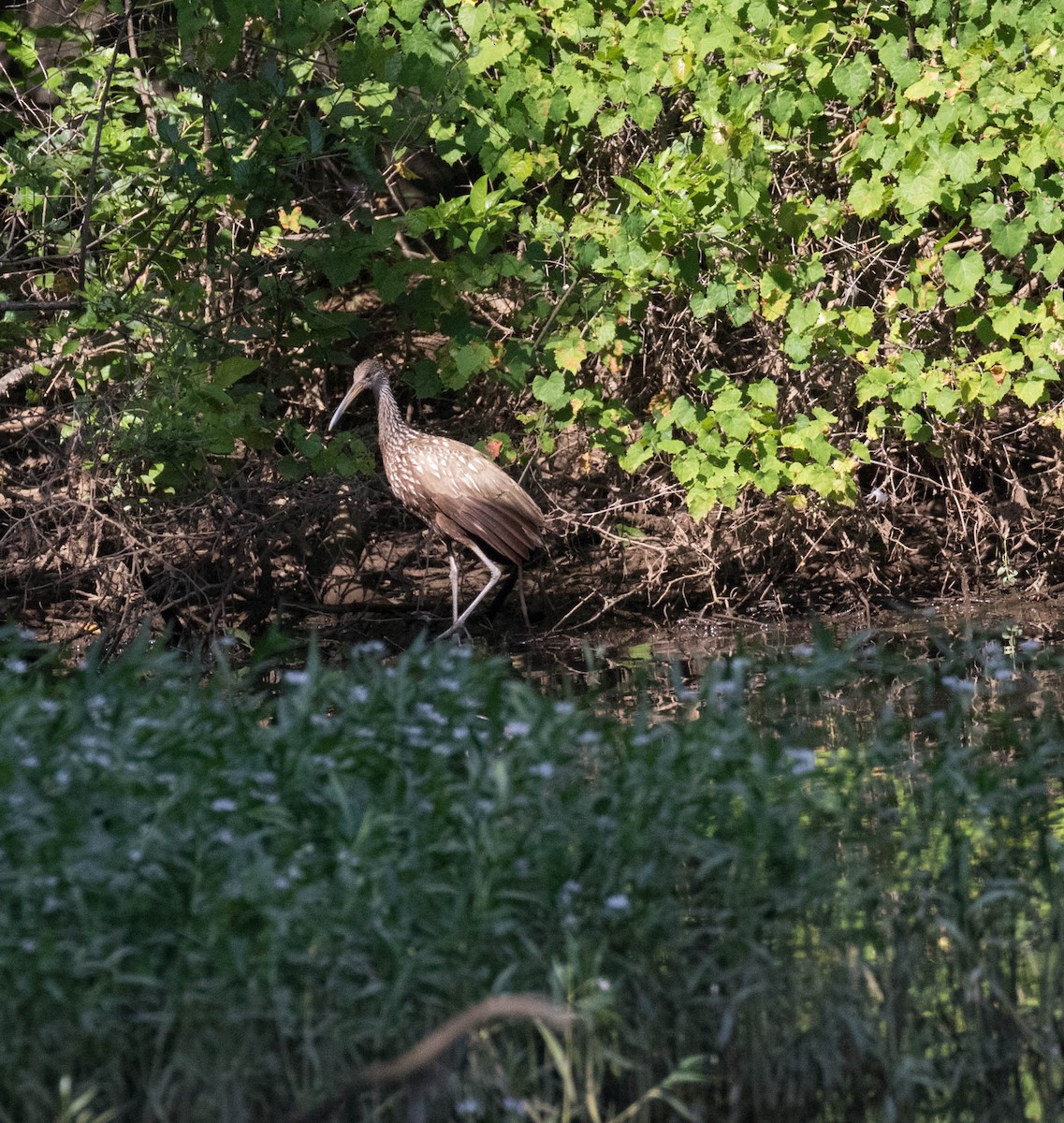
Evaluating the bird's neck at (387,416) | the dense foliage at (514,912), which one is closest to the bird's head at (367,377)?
the bird's neck at (387,416)

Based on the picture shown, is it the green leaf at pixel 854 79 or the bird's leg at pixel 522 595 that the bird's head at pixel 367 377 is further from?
the green leaf at pixel 854 79

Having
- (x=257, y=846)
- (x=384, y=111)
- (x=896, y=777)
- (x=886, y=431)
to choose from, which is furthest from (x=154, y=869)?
(x=886, y=431)

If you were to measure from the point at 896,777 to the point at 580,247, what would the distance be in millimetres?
4196

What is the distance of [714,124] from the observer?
795cm

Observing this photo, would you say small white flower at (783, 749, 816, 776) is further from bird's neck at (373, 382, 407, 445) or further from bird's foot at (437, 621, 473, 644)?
bird's neck at (373, 382, 407, 445)

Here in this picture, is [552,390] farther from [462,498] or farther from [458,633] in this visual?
[458,633]

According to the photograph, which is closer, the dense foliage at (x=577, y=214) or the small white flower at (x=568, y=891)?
the small white flower at (x=568, y=891)

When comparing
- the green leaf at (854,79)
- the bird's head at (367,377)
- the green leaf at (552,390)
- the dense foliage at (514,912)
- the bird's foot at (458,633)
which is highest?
the green leaf at (854,79)

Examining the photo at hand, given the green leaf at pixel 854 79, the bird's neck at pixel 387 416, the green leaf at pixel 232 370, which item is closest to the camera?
the green leaf at pixel 854 79

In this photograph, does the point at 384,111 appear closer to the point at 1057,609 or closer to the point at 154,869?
the point at 1057,609

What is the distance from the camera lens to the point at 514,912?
3357 millimetres

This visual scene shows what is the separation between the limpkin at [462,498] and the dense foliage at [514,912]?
4549mm

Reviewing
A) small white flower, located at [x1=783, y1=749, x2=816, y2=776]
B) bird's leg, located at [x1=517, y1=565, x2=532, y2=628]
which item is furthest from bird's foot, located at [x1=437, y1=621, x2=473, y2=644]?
small white flower, located at [x1=783, y1=749, x2=816, y2=776]

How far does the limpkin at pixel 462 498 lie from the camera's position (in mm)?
8594
